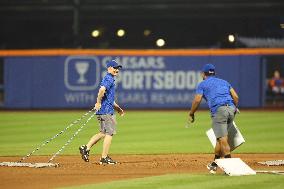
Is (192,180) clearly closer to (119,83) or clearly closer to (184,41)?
(119,83)

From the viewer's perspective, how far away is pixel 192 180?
36.5 ft

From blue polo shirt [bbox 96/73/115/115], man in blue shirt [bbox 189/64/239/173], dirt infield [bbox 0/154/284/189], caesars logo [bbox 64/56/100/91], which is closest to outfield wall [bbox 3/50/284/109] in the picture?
caesars logo [bbox 64/56/100/91]

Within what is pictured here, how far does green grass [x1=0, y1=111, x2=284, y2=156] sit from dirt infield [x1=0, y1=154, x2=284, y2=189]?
121 cm

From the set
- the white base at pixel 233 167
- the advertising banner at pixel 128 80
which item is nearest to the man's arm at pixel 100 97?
the white base at pixel 233 167

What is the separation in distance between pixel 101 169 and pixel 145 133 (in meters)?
7.50

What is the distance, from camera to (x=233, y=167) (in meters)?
11.7

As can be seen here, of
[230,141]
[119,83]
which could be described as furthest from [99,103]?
[119,83]

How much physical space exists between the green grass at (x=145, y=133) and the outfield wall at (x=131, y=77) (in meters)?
1.96

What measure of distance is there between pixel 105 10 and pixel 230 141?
2680 centimetres

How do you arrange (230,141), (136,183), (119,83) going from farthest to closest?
(119,83)
(230,141)
(136,183)

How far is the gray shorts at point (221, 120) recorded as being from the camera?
39.9ft

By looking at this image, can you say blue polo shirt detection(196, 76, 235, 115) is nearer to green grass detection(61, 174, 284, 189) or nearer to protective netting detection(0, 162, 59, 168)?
green grass detection(61, 174, 284, 189)

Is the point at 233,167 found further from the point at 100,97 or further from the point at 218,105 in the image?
the point at 100,97

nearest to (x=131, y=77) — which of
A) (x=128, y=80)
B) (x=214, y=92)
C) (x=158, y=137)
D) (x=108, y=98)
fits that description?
(x=128, y=80)
